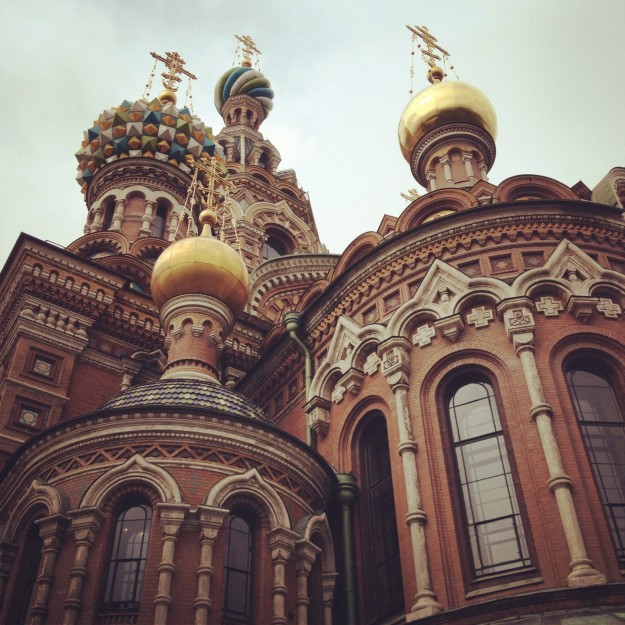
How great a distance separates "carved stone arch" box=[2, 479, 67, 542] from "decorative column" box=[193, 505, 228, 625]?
1.38m

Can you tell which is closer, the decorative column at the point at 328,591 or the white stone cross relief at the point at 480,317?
the decorative column at the point at 328,591

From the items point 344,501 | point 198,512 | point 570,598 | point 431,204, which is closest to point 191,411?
point 198,512

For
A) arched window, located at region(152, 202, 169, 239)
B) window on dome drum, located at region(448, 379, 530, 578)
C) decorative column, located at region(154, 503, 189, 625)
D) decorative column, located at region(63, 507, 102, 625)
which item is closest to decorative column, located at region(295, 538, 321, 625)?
decorative column, located at region(154, 503, 189, 625)

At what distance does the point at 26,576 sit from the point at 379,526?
365 cm

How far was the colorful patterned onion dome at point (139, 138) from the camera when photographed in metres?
20.6

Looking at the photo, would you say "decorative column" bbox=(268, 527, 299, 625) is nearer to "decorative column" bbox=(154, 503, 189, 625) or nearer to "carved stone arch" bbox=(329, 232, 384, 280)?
"decorative column" bbox=(154, 503, 189, 625)

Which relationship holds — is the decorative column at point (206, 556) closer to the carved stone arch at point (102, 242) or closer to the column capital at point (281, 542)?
the column capital at point (281, 542)

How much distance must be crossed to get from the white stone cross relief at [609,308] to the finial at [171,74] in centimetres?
1700

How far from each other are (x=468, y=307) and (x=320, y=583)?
11.3 feet

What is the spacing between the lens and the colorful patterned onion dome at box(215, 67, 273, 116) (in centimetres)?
3184

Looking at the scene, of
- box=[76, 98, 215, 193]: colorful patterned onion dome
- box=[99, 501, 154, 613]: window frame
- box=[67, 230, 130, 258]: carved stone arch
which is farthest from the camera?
box=[76, 98, 215, 193]: colorful patterned onion dome

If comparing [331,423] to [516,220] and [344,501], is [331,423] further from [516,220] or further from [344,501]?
[516,220]

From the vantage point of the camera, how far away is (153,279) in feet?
41.1

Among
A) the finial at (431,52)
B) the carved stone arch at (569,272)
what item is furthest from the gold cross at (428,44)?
the carved stone arch at (569,272)
